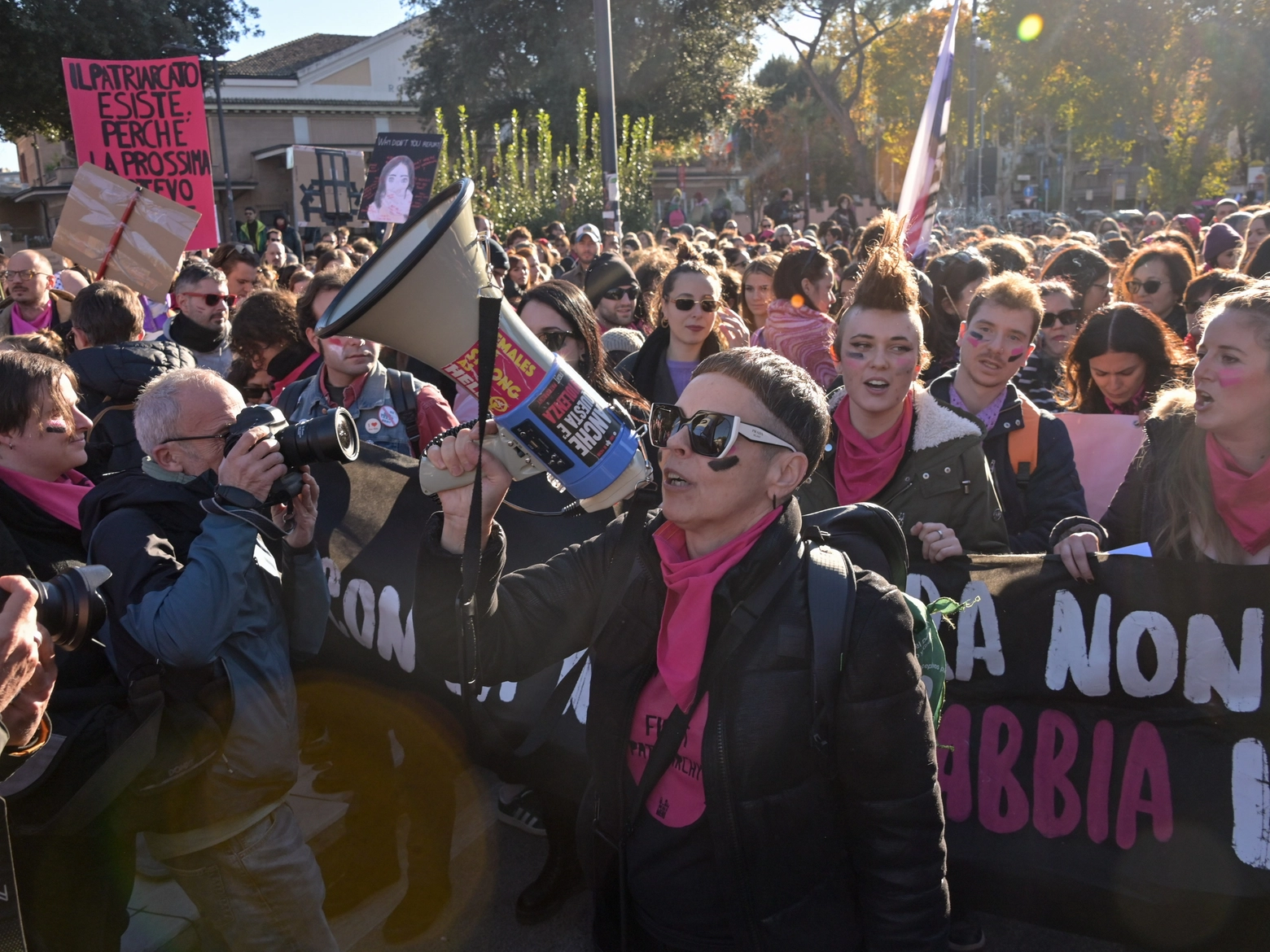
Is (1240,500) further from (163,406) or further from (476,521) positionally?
(163,406)

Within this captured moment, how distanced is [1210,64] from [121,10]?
32.9 meters

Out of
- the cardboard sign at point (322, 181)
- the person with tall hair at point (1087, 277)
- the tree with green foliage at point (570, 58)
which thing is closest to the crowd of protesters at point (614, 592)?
the person with tall hair at point (1087, 277)

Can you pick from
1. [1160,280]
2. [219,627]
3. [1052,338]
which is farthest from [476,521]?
[1160,280]

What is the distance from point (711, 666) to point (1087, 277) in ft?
17.0

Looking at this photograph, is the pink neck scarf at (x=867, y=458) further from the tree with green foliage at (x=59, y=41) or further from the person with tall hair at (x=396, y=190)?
the tree with green foliage at (x=59, y=41)

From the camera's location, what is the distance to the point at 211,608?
2.29 meters

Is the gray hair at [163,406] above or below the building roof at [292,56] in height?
below

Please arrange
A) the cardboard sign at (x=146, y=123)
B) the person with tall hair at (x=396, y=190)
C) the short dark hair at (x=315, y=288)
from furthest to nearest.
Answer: the person with tall hair at (x=396, y=190)
the cardboard sign at (x=146, y=123)
the short dark hair at (x=315, y=288)

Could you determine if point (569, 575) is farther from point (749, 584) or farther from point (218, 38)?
point (218, 38)

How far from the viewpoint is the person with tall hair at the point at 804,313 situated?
5.13 meters

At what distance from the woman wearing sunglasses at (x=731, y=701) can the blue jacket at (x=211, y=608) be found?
0.63 meters

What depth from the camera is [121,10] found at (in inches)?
990

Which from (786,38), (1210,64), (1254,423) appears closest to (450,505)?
(1254,423)

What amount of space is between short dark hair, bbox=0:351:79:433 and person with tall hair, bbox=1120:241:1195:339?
17.6 feet
